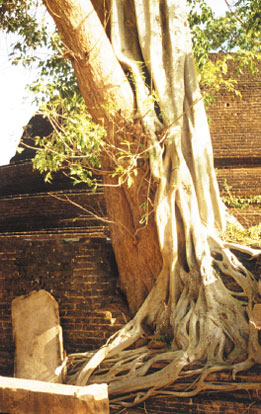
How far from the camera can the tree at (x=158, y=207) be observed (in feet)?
14.8

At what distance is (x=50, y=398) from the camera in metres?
2.88

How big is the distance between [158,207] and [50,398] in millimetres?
2520

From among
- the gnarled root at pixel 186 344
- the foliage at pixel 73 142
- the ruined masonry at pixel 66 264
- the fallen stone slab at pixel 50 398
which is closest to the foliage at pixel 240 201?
the ruined masonry at pixel 66 264

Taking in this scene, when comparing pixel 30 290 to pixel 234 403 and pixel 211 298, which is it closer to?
pixel 211 298

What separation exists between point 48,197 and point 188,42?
2.89m

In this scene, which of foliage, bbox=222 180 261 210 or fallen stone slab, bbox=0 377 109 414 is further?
foliage, bbox=222 180 261 210

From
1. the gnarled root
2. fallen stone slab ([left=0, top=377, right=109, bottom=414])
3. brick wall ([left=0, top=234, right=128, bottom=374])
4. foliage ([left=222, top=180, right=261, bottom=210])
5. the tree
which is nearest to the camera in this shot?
fallen stone slab ([left=0, top=377, right=109, bottom=414])

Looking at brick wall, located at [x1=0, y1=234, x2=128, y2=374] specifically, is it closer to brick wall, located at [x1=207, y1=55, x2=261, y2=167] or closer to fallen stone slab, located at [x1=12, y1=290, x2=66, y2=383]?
fallen stone slab, located at [x1=12, y1=290, x2=66, y2=383]

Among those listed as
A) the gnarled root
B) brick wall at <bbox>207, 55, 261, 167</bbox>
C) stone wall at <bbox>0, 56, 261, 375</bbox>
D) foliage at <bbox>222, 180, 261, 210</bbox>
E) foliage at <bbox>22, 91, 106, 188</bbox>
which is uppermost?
brick wall at <bbox>207, 55, 261, 167</bbox>

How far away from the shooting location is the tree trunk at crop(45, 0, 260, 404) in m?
4.52

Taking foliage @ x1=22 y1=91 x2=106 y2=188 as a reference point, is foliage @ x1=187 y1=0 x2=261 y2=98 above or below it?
above

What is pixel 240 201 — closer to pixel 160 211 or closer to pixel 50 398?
pixel 160 211

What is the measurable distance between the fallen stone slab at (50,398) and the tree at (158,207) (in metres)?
1.54

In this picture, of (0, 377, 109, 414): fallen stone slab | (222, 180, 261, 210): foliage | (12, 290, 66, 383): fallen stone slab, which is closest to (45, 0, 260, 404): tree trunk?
(12, 290, 66, 383): fallen stone slab
